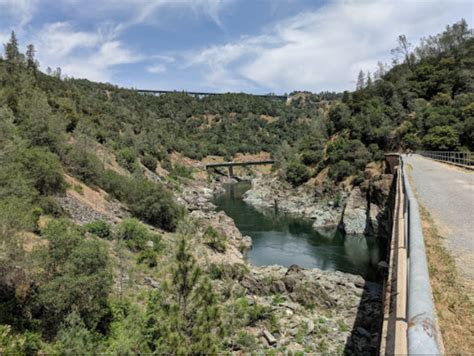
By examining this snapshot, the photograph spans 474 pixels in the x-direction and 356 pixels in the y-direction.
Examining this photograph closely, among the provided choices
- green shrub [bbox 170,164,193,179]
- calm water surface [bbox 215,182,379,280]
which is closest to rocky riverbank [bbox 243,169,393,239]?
calm water surface [bbox 215,182,379,280]

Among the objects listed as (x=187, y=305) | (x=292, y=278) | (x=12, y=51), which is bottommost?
(x=292, y=278)

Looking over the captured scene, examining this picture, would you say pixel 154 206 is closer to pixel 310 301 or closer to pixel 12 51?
pixel 310 301

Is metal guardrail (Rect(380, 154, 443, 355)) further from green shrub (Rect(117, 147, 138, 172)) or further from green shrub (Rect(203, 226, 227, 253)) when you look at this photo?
green shrub (Rect(117, 147, 138, 172))

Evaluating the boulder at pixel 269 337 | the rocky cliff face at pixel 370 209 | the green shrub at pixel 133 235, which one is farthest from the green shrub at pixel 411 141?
the boulder at pixel 269 337

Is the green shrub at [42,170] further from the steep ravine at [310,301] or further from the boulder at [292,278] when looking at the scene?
the boulder at [292,278]

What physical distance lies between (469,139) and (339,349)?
36.4 metres

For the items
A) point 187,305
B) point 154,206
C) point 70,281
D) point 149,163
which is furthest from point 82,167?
point 149,163

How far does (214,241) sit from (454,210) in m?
22.2

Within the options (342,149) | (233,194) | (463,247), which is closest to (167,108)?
(233,194)

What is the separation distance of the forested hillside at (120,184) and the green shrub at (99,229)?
84 mm

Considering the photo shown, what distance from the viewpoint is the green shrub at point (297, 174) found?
6360cm

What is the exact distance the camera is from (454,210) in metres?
12.0

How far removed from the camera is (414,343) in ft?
8.39

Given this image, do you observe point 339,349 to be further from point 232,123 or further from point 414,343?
point 232,123
